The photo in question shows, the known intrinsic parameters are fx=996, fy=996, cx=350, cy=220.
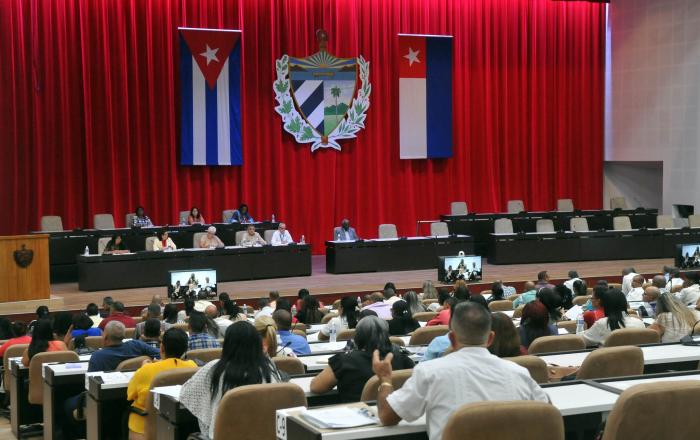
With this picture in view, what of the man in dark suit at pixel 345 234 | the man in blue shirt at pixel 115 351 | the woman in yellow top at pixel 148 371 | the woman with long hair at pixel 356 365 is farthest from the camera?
the man in dark suit at pixel 345 234

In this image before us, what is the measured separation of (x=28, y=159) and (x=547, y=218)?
32.4ft

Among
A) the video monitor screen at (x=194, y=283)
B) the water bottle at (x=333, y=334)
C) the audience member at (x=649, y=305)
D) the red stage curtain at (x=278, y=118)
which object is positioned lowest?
the video monitor screen at (x=194, y=283)

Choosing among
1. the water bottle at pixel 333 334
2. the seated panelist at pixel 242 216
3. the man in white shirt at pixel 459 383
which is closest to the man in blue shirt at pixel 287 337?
the water bottle at pixel 333 334

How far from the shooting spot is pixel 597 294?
24.0ft

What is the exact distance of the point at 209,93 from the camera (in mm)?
18906

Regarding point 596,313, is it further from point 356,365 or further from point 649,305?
point 356,365

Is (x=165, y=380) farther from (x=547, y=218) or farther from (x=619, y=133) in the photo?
(x=619, y=133)

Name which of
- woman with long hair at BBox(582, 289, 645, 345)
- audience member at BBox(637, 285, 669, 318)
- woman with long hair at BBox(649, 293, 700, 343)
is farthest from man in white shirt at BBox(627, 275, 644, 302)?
woman with long hair at BBox(582, 289, 645, 345)

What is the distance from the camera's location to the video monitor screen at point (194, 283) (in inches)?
506

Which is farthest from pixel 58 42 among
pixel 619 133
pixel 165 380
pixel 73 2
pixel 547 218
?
pixel 165 380

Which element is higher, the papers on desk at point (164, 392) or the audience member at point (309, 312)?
the papers on desk at point (164, 392)

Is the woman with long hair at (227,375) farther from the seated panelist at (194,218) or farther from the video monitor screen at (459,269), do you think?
the seated panelist at (194,218)

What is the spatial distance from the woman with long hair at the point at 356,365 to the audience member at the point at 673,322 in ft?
7.89

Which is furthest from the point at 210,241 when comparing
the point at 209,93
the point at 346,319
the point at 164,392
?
the point at 164,392
